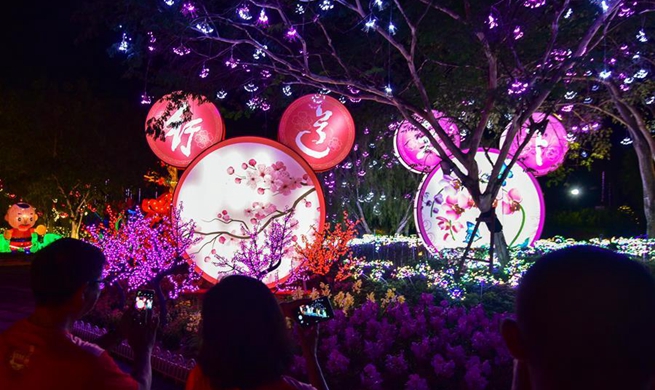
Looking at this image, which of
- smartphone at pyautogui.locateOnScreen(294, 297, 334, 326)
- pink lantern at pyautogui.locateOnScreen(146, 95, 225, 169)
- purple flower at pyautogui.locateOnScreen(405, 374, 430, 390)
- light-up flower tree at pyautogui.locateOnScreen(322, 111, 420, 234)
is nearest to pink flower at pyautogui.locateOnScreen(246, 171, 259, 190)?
pink lantern at pyautogui.locateOnScreen(146, 95, 225, 169)

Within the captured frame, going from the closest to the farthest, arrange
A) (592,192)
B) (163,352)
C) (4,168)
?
1. (163,352)
2. (4,168)
3. (592,192)

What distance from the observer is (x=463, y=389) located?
4.82 meters

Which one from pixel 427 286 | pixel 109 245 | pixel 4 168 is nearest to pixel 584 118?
pixel 427 286

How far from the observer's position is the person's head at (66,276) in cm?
214

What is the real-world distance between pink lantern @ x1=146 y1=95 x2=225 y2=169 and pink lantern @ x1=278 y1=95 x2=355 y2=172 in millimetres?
1141

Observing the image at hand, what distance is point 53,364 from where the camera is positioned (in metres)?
1.97

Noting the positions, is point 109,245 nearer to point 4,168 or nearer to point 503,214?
point 503,214

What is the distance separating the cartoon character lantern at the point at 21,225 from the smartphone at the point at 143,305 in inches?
1005

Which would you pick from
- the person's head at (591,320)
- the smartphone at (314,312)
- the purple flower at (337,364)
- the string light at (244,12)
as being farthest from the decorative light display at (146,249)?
the person's head at (591,320)

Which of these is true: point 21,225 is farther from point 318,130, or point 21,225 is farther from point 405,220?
point 318,130

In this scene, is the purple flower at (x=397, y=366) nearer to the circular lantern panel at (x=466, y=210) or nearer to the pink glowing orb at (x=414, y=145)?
the circular lantern panel at (x=466, y=210)

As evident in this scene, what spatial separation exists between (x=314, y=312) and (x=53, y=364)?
3.37 ft

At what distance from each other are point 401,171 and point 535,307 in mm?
21077

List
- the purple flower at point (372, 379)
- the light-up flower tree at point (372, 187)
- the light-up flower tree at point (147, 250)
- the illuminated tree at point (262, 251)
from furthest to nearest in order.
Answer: the light-up flower tree at point (372, 187) → the light-up flower tree at point (147, 250) → the illuminated tree at point (262, 251) → the purple flower at point (372, 379)
